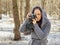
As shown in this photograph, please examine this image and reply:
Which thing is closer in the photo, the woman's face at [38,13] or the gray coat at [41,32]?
the gray coat at [41,32]

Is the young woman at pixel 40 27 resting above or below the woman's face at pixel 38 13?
below

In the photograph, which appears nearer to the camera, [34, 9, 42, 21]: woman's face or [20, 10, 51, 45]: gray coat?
[20, 10, 51, 45]: gray coat

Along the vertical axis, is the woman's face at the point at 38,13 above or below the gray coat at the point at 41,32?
above

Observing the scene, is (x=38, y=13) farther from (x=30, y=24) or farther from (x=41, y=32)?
(x=41, y=32)

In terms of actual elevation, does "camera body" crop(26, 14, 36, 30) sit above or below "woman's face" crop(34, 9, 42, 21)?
below

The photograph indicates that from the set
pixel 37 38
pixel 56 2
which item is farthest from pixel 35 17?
pixel 56 2

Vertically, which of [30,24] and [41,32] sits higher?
[30,24]

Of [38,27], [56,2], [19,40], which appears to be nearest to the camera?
[38,27]

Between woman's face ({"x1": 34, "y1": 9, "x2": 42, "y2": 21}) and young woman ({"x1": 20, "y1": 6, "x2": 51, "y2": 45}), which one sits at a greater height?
woman's face ({"x1": 34, "y1": 9, "x2": 42, "y2": 21})

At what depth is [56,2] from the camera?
34250mm

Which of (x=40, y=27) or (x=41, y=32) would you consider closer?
(x=41, y=32)

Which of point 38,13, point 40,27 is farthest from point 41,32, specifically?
point 38,13

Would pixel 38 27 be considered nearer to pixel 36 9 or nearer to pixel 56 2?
pixel 36 9

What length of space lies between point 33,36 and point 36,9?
43cm
